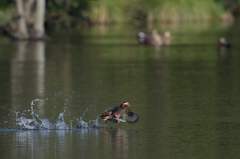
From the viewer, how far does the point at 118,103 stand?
14.7 metres

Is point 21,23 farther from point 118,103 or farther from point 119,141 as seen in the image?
point 119,141

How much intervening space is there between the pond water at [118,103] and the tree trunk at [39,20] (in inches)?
288

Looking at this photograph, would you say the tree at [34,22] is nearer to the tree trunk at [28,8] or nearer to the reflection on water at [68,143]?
the tree trunk at [28,8]

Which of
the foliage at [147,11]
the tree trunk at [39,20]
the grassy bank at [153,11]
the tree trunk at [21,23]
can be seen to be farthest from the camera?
the grassy bank at [153,11]

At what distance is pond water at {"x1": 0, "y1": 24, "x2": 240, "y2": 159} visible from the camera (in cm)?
1050

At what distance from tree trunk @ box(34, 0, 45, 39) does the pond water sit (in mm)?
7317

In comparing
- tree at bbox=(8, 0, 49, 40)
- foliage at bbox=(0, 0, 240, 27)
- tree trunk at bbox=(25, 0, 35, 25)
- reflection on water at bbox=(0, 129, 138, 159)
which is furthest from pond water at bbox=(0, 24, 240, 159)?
foliage at bbox=(0, 0, 240, 27)

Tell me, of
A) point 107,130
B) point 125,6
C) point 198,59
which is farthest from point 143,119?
point 125,6

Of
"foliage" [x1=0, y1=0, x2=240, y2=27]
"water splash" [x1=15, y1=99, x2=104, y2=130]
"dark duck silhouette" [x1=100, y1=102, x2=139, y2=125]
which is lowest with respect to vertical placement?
"water splash" [x1=15, y1=99, x2=104, y2=130]

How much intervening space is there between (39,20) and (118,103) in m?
21.6

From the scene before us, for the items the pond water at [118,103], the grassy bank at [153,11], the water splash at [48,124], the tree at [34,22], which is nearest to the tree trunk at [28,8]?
the tree at [34,22]

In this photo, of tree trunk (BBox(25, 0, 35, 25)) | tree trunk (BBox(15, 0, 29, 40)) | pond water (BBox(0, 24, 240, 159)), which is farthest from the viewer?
tree trunk (BBox(25, 0, 35, 25))

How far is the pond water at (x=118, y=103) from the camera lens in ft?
34.4

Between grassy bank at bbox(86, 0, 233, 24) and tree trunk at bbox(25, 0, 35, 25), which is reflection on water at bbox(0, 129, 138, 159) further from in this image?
grassy bank at bbox(86, 0, 233, 24)
